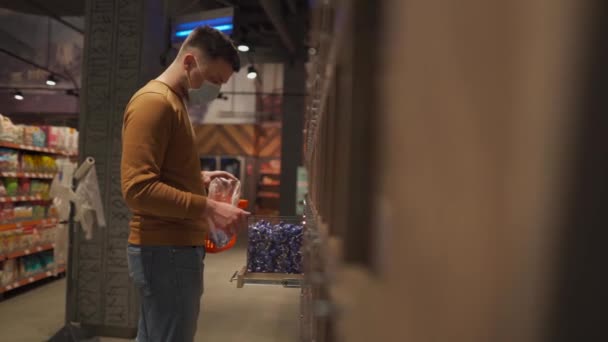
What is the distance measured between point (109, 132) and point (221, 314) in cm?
208

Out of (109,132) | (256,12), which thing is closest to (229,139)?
(256,12)

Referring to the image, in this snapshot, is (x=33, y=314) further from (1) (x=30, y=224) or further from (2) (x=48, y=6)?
(2) (x=48, y=6)

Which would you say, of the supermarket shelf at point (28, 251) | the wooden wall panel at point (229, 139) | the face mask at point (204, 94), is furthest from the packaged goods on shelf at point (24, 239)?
the wooden wall panel at point (229, 139)

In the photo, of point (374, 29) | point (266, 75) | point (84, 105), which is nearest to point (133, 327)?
point (84, 105)

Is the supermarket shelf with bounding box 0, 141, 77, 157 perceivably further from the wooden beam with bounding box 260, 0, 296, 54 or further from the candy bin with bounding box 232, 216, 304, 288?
the candy bin with bounding box 232, 216, 304, 288

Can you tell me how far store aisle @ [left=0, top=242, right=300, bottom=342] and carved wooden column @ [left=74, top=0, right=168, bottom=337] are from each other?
1.05 feet

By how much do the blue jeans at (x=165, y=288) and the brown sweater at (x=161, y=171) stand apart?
5 cm

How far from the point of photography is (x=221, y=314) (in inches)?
175

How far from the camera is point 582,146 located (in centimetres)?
13

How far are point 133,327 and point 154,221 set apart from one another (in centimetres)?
255

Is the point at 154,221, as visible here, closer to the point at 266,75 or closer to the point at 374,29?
the point at 374,29

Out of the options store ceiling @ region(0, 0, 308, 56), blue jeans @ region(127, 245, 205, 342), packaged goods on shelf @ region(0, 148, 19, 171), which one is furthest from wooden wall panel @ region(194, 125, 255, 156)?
blue jeans @ region(127, 245, 205, 342)

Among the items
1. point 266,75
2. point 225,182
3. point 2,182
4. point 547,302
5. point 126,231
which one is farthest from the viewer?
point 266,75

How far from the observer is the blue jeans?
1564 mm
